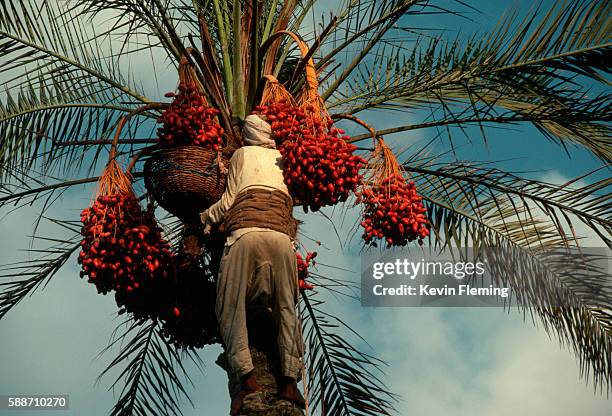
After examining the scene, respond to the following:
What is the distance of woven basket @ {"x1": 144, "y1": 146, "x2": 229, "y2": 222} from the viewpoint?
251 inches

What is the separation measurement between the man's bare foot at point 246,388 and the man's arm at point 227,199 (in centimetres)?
97

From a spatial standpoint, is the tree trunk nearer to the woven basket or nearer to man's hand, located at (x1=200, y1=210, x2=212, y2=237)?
man's hand, located at (x1=200, y1=210, x2=212, y2=237)

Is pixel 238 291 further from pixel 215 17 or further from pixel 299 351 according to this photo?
pixel 215 17

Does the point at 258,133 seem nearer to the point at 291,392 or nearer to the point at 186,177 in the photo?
the point at 186,177

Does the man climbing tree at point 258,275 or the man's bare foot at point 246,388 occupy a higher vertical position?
the man climbing tree at point 258,275

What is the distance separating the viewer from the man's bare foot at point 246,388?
223 inches

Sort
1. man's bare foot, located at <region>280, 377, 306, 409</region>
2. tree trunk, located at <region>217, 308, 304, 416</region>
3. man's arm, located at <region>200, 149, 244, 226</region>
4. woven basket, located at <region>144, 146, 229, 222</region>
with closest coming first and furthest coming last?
tree trunk, located at <region>217, 308, 304, 416</region>
man's bare foot, located at <region>280, 377, 306, 409</region>
man's arm, located at <region>200, 149, 244, 226</region>
woven basket, located at <region>144, 146, 229, 222</region>

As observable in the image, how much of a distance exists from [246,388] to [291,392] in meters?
0.24

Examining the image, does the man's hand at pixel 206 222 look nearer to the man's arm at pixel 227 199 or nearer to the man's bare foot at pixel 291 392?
the man's arm at pixel 227 199

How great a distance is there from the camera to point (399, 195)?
643 centimetres

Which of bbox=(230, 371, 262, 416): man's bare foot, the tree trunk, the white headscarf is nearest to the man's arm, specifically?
the white headscarf

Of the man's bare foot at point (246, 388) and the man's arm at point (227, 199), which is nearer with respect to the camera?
the man's bare foot at point (246, 388)

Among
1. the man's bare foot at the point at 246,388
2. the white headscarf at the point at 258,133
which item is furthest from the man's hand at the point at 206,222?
the man's bare foot at the point at 246,388

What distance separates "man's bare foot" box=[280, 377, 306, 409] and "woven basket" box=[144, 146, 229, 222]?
127cm
